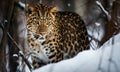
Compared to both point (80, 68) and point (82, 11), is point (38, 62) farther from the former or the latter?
point (82, 11)

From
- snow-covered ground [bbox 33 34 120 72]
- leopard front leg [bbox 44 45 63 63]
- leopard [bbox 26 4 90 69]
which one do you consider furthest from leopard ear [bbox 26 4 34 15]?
snow-covered ground [bbox 33 34 120 72]

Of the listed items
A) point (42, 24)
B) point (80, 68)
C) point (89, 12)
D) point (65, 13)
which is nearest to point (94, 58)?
point (80, 68)

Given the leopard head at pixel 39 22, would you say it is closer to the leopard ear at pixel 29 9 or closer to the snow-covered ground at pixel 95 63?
the leopard ear at pixel 29 9

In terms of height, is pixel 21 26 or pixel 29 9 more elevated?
pixel 29 9

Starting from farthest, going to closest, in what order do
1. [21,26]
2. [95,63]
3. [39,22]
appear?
1. [21,26]
2. [39,22]
3. [95,63]

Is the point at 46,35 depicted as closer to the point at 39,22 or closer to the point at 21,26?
the point at 39,22

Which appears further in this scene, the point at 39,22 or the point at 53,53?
the point at 53,53

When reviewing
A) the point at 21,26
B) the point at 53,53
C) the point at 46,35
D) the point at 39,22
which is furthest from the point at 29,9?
the point at 21,26
